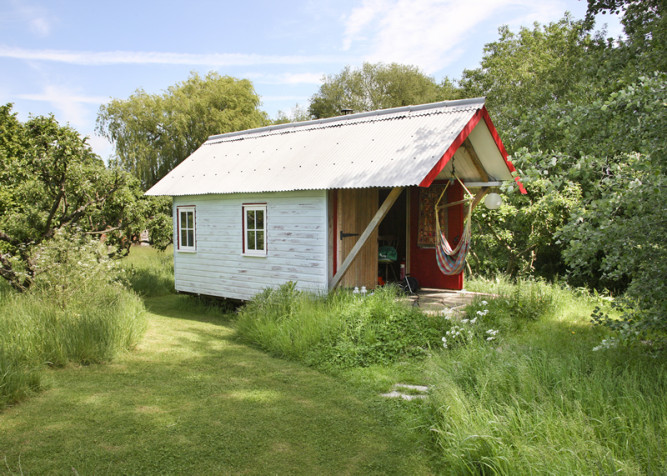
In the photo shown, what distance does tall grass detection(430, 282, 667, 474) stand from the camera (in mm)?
3018

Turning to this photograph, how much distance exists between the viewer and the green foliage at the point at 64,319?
5609mm

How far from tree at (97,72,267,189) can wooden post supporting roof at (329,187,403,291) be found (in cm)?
2395

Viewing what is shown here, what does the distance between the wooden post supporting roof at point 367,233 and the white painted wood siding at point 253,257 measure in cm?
30

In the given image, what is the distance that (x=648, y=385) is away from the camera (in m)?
3.89

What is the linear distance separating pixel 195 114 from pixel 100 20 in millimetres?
18751

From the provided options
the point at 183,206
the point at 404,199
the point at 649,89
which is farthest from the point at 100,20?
the point at 649,89

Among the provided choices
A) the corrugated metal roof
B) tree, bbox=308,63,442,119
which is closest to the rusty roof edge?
the corrugated metal roof

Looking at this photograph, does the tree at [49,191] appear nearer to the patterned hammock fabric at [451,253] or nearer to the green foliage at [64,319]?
the green foliage at [64,319]

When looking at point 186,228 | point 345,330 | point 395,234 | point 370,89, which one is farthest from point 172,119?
point 345,330

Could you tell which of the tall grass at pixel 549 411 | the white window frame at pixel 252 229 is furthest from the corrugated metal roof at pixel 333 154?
the tall grass at pixel 549 411

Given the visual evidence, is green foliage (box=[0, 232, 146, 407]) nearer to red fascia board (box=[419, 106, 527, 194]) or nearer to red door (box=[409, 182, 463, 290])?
red fascia board (box=[419, 106, 527, 194])

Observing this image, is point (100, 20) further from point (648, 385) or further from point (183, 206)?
point (648, 385)

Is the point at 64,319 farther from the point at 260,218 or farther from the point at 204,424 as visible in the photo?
the point at 260,218

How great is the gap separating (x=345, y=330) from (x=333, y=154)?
12.4 feet
